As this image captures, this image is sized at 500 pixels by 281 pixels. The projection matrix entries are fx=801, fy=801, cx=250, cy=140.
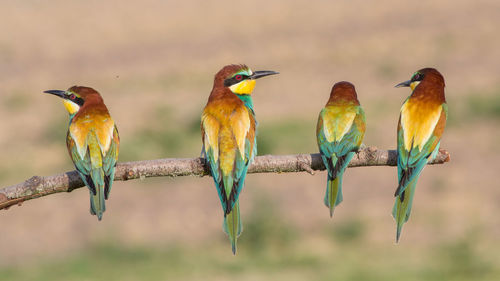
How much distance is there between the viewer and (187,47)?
23.9 metres

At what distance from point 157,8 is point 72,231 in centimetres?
1924

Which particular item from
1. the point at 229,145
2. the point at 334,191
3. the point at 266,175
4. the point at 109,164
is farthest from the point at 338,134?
the point at 266,175

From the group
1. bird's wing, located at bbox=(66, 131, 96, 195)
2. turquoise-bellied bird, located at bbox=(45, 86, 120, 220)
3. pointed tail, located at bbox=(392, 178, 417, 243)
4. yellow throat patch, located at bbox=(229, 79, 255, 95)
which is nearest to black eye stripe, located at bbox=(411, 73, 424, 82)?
pointed tail, located at bbox=(392, 178, 417, 243)

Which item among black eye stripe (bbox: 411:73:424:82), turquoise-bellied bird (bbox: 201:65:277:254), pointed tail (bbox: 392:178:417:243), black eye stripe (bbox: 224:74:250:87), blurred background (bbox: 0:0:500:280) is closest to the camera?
pointed tail (bbox: 392:178:417:243)

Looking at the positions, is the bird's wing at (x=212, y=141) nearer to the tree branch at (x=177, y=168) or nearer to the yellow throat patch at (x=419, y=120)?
the tree branch at (x=177, y=168)

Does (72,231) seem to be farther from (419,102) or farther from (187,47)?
(187,47)

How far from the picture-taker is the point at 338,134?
9.23ft

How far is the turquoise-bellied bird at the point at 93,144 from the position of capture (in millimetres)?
2791

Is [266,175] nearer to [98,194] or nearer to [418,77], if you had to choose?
[418,77]

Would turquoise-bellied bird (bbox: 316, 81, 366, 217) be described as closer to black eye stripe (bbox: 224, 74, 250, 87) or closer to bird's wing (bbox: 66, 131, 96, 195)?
black eye stripe (bbox: 224, 74, 250, 87)

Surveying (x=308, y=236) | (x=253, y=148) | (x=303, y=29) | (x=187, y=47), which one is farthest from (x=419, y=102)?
(x=303, y=29)

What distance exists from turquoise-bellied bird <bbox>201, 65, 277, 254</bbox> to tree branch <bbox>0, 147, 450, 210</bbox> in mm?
54

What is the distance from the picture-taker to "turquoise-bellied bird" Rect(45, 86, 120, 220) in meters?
2.79

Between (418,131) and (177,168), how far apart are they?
2.73ft
